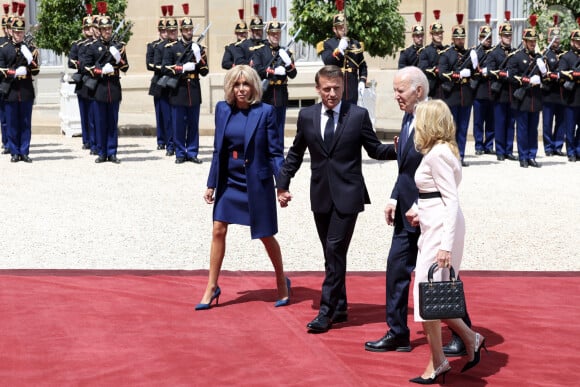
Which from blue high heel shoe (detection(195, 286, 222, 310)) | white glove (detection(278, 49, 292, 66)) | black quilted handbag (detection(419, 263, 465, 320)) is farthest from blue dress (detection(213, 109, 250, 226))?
white glove (detection(278, 49, 292, 66))

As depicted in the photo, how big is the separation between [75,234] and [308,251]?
2223 millimetres

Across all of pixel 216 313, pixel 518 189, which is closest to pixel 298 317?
pixel 216 313

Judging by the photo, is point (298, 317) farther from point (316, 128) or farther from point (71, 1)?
point (71, 1)

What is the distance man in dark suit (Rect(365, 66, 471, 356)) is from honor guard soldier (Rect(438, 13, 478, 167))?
11053mm

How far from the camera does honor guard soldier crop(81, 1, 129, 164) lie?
17.5 m

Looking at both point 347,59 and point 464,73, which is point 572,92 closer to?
point 464,73

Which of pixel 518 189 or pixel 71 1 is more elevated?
pixel 71 1

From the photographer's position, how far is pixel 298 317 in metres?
7.79

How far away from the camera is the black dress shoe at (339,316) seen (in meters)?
7.59

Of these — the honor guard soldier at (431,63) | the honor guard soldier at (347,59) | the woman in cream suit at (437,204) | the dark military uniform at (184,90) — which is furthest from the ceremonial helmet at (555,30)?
the woman in cream suit at (437,204)

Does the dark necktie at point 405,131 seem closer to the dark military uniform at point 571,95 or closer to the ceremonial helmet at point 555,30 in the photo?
the dark military uniform at point 571,95

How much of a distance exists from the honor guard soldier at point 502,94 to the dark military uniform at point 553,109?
69 cm

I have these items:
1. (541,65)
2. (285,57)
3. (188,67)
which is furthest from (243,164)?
(541,65)

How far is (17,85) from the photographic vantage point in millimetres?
17391
